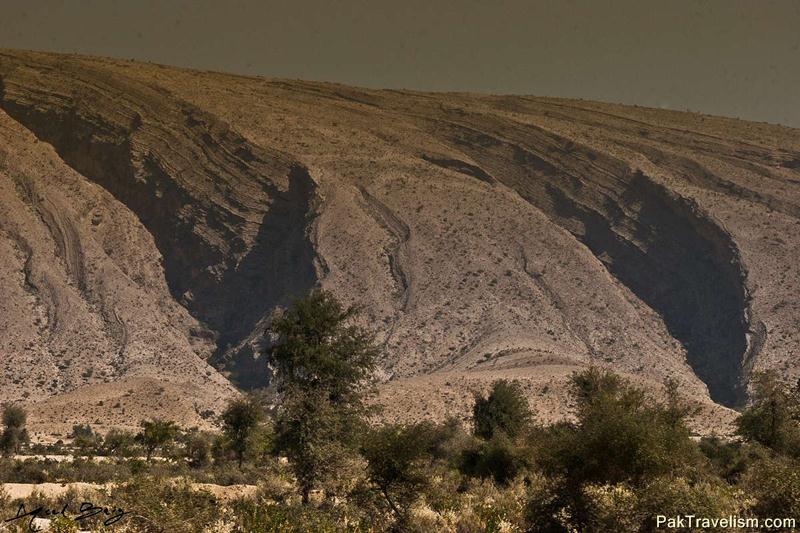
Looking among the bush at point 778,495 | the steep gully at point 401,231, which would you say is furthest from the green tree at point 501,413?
the steep gully at point 401,231

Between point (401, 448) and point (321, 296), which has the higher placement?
point (321, 296)

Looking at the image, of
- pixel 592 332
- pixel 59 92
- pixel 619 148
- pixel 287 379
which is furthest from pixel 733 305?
pixel 59 92

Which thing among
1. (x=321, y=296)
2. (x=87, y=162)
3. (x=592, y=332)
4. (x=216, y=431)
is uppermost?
(x=87, y=162)

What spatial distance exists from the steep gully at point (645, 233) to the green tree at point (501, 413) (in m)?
32.5

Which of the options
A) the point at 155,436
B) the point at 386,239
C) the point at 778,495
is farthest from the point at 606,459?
the point at 386,239

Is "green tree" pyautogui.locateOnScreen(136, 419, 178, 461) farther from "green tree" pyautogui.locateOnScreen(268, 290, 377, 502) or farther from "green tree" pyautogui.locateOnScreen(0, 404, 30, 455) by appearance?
"green tree" pyautogui.locateOnScreen(268, 290, 377, 502)

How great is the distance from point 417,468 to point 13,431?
32688mm

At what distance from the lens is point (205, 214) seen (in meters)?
85.5

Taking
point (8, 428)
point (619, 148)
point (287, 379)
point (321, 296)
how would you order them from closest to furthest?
point (287, 379) < point (321, 296) < point (8, 428) < point (619, 148)

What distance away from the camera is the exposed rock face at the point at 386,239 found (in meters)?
65.6

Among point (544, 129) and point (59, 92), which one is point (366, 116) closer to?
point (544, 129)

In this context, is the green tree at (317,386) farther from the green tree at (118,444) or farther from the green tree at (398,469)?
the green tree at (118,444)

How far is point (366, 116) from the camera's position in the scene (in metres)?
103

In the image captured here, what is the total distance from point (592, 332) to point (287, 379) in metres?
47.3
